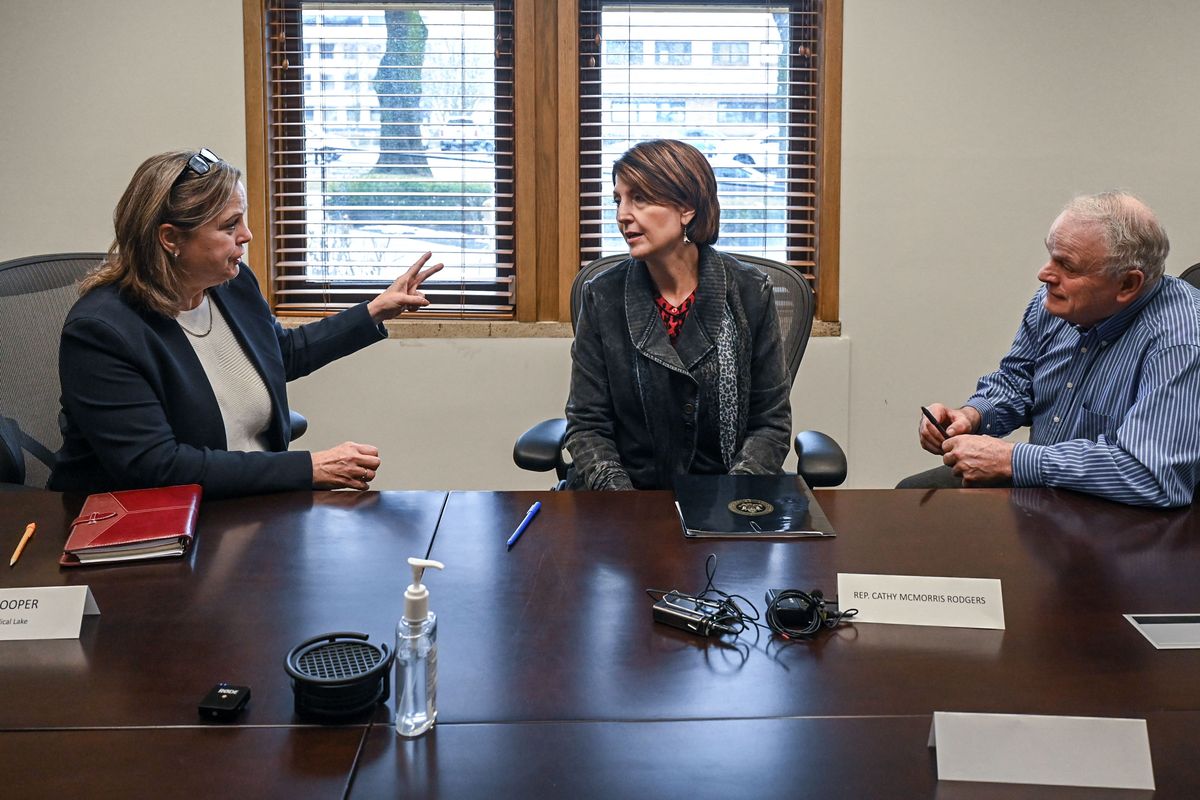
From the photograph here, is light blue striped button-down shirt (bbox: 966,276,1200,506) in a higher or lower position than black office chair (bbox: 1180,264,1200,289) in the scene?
lower

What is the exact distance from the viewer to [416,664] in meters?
1.08

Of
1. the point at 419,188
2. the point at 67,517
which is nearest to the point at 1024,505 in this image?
the point at 67,517

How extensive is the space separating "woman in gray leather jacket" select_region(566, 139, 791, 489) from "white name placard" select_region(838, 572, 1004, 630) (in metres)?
0.85

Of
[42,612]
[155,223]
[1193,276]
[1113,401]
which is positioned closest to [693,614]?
[42,612]

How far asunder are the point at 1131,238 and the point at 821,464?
2.43 ft

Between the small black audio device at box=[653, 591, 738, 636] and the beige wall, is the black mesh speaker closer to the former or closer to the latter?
the small black audio device at box=[653, 591, 738, 636]

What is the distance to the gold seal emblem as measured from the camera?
1.76 metres

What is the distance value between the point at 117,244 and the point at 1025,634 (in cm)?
174

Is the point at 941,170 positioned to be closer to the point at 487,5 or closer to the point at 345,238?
the point at 487,5

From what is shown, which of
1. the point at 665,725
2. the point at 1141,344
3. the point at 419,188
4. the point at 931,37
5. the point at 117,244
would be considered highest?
the point at 931,37

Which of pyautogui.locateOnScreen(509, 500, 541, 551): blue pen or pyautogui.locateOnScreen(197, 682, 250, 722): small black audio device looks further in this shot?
pyautogui.locateOnScreen(509, 500, 541, 551): blue pen

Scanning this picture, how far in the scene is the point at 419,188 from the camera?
141 inches

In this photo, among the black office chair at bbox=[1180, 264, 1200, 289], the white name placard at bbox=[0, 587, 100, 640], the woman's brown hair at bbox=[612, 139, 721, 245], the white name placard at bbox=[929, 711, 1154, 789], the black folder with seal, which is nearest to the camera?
the white name placard at bbox=[929, 711, 1154, 789]

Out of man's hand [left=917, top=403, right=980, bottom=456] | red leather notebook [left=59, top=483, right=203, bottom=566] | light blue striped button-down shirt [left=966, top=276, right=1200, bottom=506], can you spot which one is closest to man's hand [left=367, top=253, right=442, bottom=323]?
red leather notebook [left=59, top=483, right=203, bottom=566]
